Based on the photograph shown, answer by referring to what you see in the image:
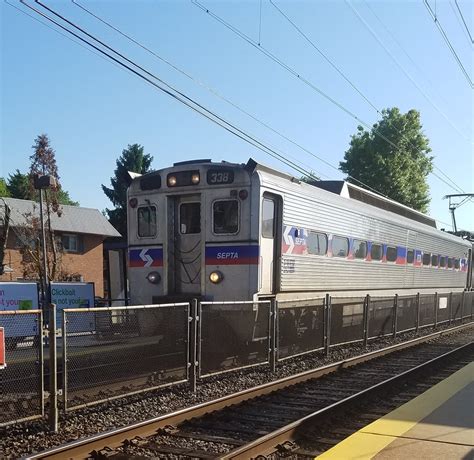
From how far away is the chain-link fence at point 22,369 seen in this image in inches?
237

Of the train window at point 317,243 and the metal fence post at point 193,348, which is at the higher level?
the train window at point 317,243

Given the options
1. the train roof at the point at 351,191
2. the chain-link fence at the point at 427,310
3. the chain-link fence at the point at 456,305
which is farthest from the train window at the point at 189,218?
the chain-link fence at the point at 456,305

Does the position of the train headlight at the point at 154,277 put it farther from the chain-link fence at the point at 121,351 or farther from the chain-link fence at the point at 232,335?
the chain-link fence at the point at 121,351

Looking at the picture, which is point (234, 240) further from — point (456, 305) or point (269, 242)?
point (456, 305)

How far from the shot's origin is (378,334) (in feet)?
48.0

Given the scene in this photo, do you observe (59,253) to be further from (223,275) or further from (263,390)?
(263,390)

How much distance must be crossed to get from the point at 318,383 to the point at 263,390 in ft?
4.91

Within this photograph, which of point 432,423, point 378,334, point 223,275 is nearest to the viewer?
point 432,423

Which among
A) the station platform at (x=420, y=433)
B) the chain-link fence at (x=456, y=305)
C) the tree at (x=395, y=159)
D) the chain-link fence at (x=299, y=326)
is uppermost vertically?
the tree at (x=395, y=159)

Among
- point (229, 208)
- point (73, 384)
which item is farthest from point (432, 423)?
point (229, 208)

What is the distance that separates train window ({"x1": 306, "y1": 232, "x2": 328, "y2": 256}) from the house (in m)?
23.0

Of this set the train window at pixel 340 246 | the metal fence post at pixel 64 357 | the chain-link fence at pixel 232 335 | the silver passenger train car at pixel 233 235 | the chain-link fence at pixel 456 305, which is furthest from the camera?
the chain-link fence at pixel 456 305

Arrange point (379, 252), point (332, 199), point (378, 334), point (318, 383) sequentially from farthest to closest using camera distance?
point (379, 252) → point (378, 334) → point (332, 199) → point (318, 383)

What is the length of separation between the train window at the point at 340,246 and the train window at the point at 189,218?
3.47 metres
